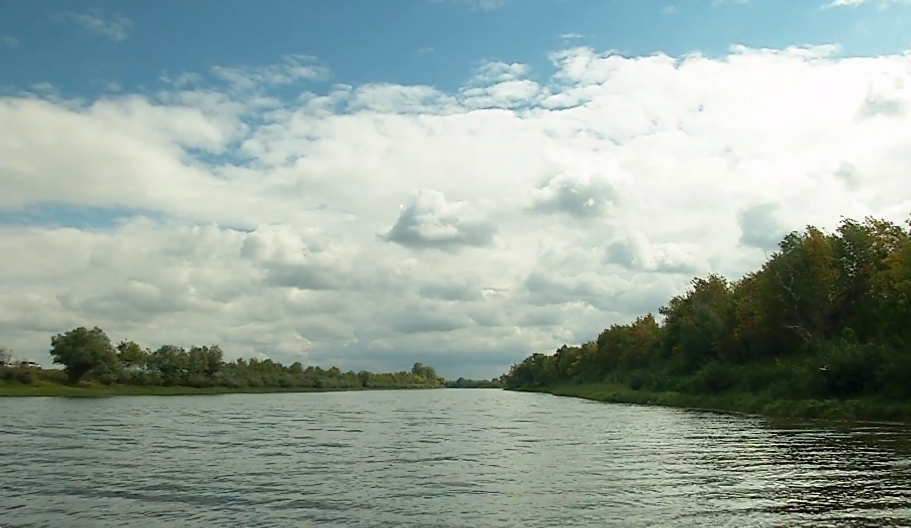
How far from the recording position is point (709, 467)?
30.9m

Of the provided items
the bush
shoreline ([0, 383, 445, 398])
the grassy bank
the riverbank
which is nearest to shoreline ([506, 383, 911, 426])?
the riverbank

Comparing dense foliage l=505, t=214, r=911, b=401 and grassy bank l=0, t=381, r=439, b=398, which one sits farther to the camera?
grassy bank l=0, t=381, r=439, b=398

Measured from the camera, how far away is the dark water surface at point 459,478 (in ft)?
68.7

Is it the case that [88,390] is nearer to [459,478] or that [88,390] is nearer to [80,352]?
[80,352]

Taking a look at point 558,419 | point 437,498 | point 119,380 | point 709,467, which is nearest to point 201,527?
point 437,498

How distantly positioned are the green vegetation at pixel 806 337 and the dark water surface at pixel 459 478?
1199 centimetres

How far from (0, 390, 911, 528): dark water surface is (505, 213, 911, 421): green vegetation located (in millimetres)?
11989

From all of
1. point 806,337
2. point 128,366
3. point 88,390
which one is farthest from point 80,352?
point 806,337

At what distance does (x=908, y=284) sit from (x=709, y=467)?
33.9 metres

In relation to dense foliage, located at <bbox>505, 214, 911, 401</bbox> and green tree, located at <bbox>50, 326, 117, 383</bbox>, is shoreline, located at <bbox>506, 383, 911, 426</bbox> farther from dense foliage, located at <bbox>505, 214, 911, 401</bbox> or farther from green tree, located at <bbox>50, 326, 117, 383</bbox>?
green tree, located at <bbox>50, 326, 117, 383</bbox>

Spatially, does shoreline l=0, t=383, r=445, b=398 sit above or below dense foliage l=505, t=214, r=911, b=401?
below

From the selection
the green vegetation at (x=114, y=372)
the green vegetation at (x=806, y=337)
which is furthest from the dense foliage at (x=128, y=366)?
the green vegetation at (x=806, y=337)

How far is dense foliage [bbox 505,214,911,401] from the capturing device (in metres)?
58.3

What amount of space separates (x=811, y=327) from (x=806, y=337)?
149 centimetres
